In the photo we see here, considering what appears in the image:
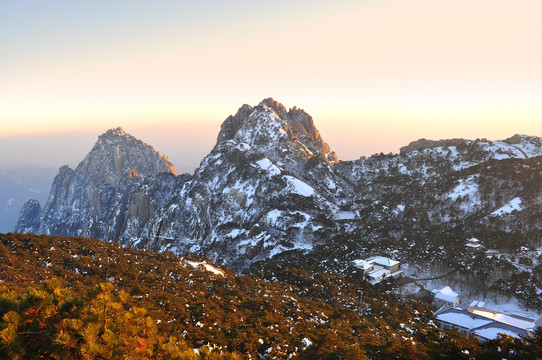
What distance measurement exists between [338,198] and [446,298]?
236 feet

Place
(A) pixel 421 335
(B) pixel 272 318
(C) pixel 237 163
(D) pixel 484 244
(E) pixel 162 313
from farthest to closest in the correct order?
(C) pixel 237 163, (D) pixel 484 244, (A) pixel 421 335, (B) pixel 272 318, (E) pixel 162 313

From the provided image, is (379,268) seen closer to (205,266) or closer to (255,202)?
(205,266)

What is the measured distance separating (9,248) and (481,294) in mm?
90526

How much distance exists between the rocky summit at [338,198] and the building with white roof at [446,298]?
17.8 metres

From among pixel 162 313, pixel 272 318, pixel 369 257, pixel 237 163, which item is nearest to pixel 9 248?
pixel 162 313

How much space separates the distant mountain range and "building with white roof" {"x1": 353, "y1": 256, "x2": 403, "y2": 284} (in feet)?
17.8

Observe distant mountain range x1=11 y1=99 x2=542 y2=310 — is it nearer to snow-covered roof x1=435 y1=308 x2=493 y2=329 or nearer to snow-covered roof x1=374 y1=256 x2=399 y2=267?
snow-covered roof x1=374 y1=256 x2=399 y2=267

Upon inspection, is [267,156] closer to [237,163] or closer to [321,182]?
[237,163]

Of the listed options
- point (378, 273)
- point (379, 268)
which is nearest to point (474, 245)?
point (379, 268)

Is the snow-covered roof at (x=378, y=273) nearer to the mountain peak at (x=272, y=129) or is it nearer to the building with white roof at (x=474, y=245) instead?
the building with white roof at (x=474, y=245)

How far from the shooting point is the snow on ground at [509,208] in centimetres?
8088

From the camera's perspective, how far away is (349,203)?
125062 mm

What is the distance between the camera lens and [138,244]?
142125 mm

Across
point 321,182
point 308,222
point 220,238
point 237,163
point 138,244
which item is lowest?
point 138,244
